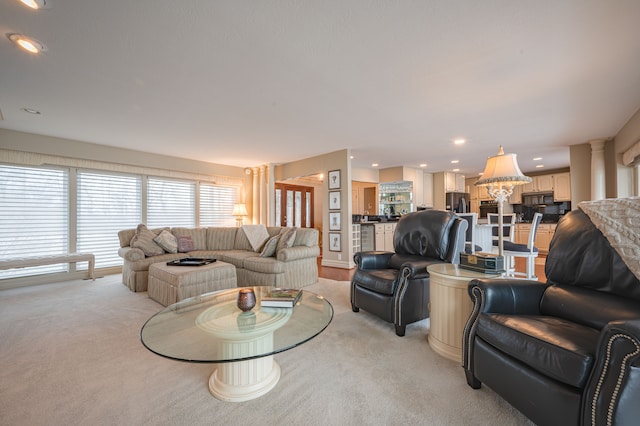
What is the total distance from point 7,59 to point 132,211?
339cm

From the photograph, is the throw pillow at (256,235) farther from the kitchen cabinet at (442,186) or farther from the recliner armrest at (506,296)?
the kitchen cabinet at (442,186)

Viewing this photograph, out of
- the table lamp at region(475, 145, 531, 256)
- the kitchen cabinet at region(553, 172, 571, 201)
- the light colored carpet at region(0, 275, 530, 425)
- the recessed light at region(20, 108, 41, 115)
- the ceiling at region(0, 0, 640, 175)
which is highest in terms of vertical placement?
the recessed light at region(20, 108, 41, 115)

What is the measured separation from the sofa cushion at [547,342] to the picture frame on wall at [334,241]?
383 cm

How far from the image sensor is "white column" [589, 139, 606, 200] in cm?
444

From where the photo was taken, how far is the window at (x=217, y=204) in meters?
6.17

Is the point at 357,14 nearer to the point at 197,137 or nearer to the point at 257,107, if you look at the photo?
the point at 257,107

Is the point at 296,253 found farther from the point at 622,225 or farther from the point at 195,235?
the point at 622,225

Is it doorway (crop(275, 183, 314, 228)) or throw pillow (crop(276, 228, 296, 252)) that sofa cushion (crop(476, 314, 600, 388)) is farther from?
doorway (crop(275, 183, 314, 228))

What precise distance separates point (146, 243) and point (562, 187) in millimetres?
9867

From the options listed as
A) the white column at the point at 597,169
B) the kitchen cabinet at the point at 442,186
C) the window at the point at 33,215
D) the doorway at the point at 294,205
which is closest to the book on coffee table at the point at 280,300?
the window at the point at 33,215

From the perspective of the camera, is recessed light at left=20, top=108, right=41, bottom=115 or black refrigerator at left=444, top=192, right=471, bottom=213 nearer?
recessed light at left=20, top=108, right=41, bottom=115

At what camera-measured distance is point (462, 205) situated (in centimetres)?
767

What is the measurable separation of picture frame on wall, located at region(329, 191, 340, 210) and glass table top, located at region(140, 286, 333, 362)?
337cm

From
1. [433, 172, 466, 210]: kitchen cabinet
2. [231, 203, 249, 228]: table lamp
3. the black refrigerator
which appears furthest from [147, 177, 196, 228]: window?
the black refrigerator
